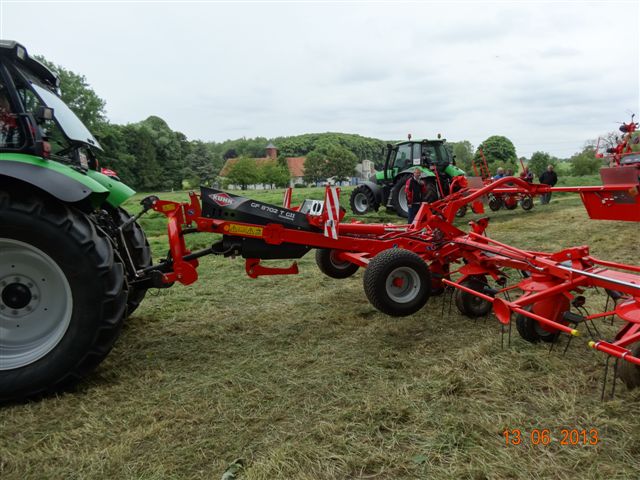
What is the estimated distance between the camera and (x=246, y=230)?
13.0ft

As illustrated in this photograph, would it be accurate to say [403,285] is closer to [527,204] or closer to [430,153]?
[430,153]

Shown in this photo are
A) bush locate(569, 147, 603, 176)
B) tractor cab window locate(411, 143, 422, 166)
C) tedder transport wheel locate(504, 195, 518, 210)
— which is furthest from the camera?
bush locate(569, 147, 603, 176)

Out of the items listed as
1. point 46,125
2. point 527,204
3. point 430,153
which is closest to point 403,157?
point 430,153

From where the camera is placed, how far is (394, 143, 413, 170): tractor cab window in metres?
13.6

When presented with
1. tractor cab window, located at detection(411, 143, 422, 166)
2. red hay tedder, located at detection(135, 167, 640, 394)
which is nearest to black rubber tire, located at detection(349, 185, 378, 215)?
tractor cab window, located at detection(411, 143, 422, 166)

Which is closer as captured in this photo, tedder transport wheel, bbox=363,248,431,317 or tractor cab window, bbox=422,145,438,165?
tedder transport wheel, bbox=363,248,431,317

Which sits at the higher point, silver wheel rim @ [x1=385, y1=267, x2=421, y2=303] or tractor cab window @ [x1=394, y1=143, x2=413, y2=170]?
tractor cab window @ [x1=394, y1=143, x2=413, y2=170]

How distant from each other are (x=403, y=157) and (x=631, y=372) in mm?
11499

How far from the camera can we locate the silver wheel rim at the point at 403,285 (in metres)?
3.90

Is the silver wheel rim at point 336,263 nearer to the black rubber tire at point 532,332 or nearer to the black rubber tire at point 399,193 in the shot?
the black rubber tire at point 532,332

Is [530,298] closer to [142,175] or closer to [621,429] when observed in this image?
[621,429]

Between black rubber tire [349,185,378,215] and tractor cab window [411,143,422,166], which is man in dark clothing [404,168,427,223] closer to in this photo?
tractor cab window [411,143,422,166]

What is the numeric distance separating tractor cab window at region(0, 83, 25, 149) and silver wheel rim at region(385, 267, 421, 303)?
296cm
